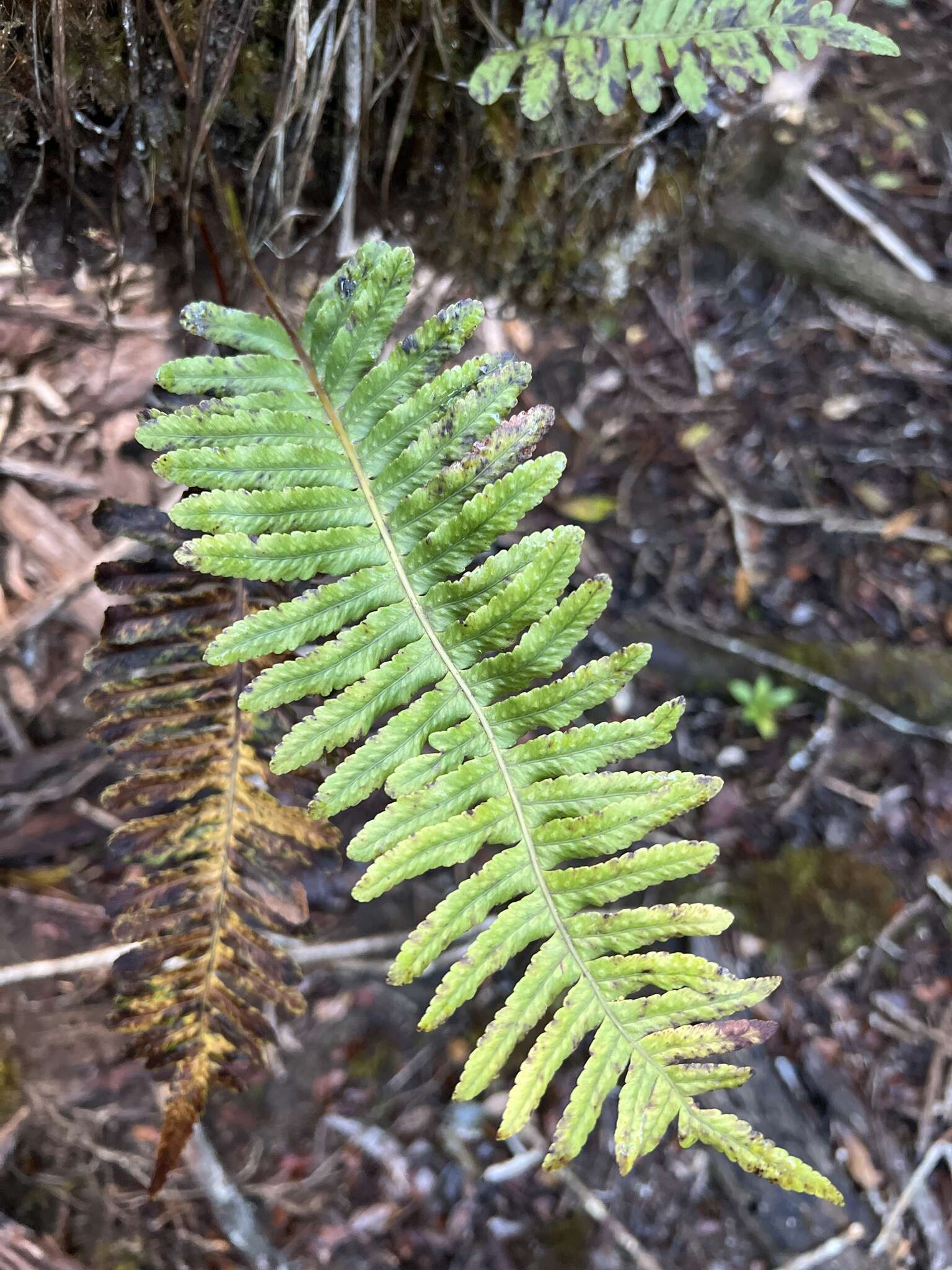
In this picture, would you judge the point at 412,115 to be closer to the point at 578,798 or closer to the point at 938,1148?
the point at 578,798

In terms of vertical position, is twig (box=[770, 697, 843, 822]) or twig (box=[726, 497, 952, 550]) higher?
twig (box=[726, 497, 952, 550])

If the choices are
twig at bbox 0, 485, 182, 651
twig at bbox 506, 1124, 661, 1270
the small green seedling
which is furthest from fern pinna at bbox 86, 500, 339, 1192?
the small green seedling

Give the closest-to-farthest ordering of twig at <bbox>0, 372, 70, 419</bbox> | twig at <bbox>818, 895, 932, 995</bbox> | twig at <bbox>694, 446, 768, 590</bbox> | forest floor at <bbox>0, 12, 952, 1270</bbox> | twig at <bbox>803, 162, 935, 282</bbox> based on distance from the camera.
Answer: forest floor at <bbox>0, 12, 952, 1270</bbox> < twig at <bbox>0, 372, 70, 419</bbox> < twig at <bbox>818, 895, 932, 995</bbox> < twig at <bbox>694, 446, 768, 590</bbox> < twig at <bbox>803, 162, 935, 282</bbox>

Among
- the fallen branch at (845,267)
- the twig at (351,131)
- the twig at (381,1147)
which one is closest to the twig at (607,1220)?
the twig at (381,1147)

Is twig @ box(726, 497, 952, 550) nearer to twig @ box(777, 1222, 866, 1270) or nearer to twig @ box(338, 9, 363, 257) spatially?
twig @ box(338, 9, 363, 257)

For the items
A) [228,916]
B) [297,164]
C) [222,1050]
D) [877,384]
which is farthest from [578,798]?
[877,384]

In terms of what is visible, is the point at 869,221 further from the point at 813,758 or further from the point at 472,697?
the point at 472,697

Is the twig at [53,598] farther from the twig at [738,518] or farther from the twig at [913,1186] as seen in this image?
the twig at [913,1186]

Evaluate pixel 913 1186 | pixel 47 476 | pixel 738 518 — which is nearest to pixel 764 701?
pixel 738 518
